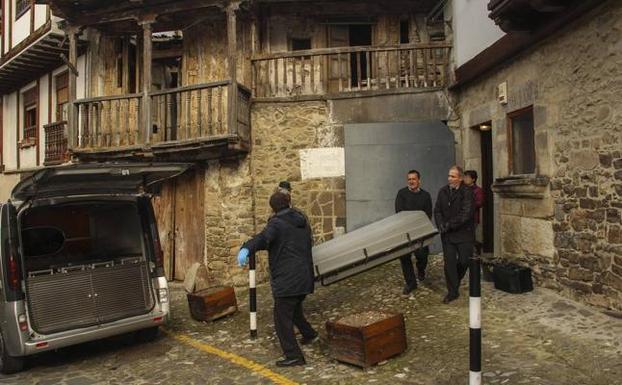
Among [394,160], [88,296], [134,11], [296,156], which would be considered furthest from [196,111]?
[88,296]

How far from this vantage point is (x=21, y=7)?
50.1 feet

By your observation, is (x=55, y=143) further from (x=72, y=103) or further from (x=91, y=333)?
(x=91, y=333)

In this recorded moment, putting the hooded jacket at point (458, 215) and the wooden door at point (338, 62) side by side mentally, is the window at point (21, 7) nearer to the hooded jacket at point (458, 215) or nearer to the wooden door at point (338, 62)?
the wooden door at point (338, 62)

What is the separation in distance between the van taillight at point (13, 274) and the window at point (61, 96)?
33.1 ft

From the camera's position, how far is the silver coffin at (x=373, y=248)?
634 cm

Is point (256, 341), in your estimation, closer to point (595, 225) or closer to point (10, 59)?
point (595, 225)

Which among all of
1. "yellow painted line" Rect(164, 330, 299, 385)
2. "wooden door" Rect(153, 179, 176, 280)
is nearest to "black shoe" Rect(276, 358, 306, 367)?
"yellow painted line" Rect(164, 330, 299, 385)

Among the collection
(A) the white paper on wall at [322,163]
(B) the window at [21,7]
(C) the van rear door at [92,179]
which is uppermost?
(B) the window at [21,7]

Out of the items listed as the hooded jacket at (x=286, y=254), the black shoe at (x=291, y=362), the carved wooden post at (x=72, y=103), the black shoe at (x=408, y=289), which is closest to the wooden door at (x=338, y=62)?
the black shoe at (x=408, y=289)

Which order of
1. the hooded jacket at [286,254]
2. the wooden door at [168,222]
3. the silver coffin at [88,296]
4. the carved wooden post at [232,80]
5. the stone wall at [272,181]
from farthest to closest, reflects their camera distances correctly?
the wooden door at [168,222]
the stone wall at [272,181]
the carved wooden post at [232,80]
the silver coffin at [88,296]
the hooded jacket at [286,254]

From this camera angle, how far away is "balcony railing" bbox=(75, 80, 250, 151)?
32.0ft

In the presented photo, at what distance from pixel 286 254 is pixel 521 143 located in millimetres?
4625

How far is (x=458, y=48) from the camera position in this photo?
9703mm

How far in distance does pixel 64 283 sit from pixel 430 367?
405cm
